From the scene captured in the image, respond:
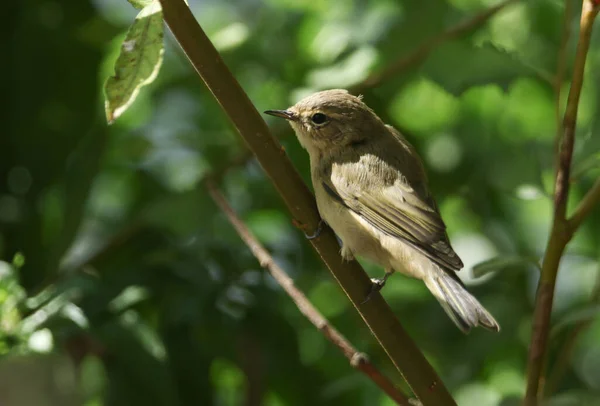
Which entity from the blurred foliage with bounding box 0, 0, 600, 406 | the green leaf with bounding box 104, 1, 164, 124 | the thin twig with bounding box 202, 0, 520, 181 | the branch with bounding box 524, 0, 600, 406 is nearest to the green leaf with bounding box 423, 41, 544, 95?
the blurred foliage with bounding box 0, 0, 600, 406

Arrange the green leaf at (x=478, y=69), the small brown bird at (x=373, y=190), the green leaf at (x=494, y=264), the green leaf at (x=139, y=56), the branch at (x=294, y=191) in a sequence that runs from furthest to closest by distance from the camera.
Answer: the small brown bird at (x=373, y=190) → the green leaf at (x=478, y=69) → the green leaf at (x=494, y=264) → the branch at (x=294, y=191) → the green leaf at (x=139, y=56)

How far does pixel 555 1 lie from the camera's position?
9.17ft

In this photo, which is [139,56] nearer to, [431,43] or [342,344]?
[342,344]

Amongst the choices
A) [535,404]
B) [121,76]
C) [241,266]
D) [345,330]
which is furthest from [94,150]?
[535,404]

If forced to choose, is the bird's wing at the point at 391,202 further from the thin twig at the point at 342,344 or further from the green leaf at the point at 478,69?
the thin twig at the point at 342,344

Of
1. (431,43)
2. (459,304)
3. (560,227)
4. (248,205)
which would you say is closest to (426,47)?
(431,43)

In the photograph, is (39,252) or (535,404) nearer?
(535,404)

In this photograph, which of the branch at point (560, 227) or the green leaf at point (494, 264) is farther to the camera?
the green leaf at point (494, 264)

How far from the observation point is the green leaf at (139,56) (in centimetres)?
127

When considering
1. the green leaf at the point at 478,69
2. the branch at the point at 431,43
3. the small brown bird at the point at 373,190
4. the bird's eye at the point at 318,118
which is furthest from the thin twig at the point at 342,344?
the branch at the point at 431,43

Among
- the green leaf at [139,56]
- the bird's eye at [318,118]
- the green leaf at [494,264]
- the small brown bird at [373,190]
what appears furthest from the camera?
the bird's eye at [318,118]

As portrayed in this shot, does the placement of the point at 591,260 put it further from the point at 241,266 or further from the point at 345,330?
the point at 241,266

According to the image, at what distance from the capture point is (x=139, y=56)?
1.29m

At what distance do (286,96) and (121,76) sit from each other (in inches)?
67.9
